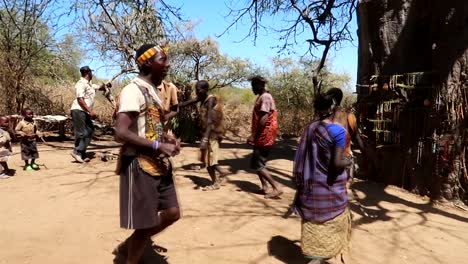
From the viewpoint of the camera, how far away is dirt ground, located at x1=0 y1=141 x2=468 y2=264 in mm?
3881

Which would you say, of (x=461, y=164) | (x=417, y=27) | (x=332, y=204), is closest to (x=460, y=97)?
(x=461, y=164)

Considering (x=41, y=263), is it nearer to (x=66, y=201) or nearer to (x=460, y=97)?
(x=66, y=201)

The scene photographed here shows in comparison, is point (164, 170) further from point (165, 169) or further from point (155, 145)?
point (155, 145)

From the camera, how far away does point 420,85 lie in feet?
20.4

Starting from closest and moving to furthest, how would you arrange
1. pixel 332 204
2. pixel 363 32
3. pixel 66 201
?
pixel 332 204
pixel 66 201
pixel 363 32

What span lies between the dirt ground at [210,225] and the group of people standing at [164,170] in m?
0.53

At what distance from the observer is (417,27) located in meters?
6.91

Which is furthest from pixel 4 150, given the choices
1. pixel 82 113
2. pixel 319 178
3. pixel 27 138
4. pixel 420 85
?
pixel 420 85

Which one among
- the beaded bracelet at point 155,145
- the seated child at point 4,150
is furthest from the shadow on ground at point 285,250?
the seated child at point 4,150

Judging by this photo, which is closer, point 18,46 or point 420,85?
point 420,85

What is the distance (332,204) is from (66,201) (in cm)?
335

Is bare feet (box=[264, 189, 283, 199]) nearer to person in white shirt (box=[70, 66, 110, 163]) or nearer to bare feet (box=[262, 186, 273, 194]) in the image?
bare feet (box=[262, 186, 273, 194])

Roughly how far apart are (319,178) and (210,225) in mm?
1623

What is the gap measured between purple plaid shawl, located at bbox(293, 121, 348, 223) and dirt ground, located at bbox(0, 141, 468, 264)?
675 mm
